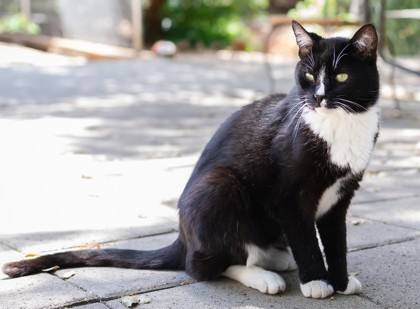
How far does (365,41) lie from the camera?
287 cm

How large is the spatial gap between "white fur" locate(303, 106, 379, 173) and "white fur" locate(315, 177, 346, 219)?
0.30 ft

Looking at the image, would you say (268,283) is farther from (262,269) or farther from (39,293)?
(39,293)

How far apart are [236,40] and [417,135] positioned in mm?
8931

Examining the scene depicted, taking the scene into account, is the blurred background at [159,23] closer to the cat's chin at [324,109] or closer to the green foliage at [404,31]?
the green foliage at [404,31]

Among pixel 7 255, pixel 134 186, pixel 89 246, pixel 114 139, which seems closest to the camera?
pixel 7 255

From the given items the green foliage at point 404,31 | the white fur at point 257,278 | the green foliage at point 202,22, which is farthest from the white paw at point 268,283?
the green foliage at point 202,22

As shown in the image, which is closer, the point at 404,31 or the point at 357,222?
A: the point at 357,222

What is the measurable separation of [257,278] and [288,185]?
0.42m

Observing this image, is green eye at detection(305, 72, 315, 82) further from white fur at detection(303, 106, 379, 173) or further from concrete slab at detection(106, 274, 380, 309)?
concrete slab at detection(106, 274, 380, 309)

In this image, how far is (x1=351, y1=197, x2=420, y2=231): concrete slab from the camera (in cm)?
411

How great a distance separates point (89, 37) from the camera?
1481 cm

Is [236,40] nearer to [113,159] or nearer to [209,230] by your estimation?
[113,159]

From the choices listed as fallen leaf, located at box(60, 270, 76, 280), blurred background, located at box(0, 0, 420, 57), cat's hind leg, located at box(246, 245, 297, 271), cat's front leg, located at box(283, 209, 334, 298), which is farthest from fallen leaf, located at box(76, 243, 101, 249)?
blurred background, located at box(0, 0, 420, 57)

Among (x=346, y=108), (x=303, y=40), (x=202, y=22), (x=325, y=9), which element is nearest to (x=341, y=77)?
(x=346, y=108)
